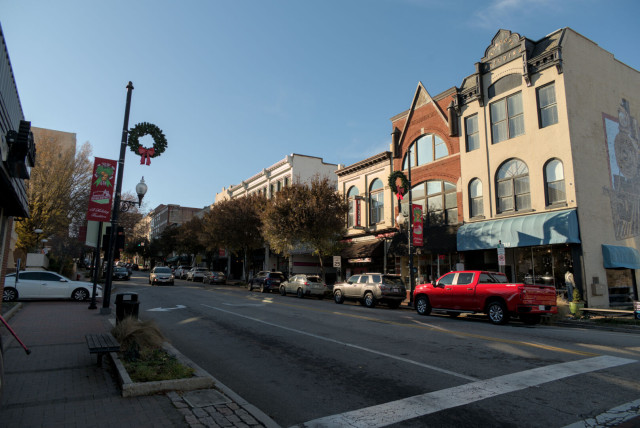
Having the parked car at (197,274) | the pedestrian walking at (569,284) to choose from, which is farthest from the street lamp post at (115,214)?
the parked car at (197,274)

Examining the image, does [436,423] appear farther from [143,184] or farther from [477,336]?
[143,184]

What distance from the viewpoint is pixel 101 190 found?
1342 centimetres

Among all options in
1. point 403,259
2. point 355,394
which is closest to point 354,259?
point 403,259

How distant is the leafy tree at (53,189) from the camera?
2641 cm

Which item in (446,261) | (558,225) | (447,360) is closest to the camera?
(447,360)

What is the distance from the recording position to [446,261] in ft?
80.9

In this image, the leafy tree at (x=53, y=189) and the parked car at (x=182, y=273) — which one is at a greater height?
the leafy tree at (x=53, y=189)

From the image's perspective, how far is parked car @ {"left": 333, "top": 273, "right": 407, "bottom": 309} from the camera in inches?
775

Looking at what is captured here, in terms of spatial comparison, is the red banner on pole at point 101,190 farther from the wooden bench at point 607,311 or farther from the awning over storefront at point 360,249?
the awning over storefront at point 360,249

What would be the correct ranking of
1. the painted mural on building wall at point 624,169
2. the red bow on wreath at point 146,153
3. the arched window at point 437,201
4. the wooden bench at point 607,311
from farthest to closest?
the arched window at point 437,201
the painted mural on building wall at point 624,169
the wooden bench at point 607,311
the red bow on wreath at point 146,153

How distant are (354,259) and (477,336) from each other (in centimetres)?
2016

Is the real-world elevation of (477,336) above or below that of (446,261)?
below

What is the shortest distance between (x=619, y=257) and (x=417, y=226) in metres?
9.59

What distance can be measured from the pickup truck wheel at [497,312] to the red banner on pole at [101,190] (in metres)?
13.4
